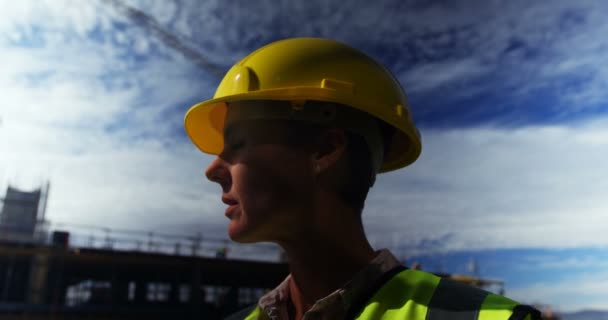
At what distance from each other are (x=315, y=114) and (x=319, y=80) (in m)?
0.18

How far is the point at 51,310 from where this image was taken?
22562 mm

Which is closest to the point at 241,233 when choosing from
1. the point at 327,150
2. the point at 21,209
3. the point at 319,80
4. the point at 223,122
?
the point at 327,150

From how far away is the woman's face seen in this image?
205 centimetres

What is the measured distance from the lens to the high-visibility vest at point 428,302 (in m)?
1.69

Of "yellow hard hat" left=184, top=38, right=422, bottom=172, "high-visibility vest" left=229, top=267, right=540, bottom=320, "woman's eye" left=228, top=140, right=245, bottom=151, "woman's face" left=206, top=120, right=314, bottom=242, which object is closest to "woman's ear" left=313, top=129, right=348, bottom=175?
"woman's face" left=206, top=120, right=314, bottom=242

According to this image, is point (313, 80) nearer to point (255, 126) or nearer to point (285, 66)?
point (285, 66)

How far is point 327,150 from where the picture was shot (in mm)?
2139

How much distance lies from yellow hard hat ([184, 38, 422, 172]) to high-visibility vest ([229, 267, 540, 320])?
0.75 meters

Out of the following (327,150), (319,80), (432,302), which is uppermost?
(319,80)

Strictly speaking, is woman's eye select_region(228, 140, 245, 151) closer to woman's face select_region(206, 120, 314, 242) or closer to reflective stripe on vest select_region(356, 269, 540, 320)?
woman's face select_region(206, 120, 314, 242)

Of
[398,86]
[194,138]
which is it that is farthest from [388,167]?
[194,138]

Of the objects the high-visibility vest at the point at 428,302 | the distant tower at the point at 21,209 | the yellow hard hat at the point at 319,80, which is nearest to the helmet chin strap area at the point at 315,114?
the yellow hard hat at the point at 319,80

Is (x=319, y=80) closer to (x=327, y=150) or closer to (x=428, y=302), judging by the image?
(x=327, y=150)

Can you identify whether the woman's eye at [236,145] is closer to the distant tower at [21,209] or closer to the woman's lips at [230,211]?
the woman's lips at [230,211]
